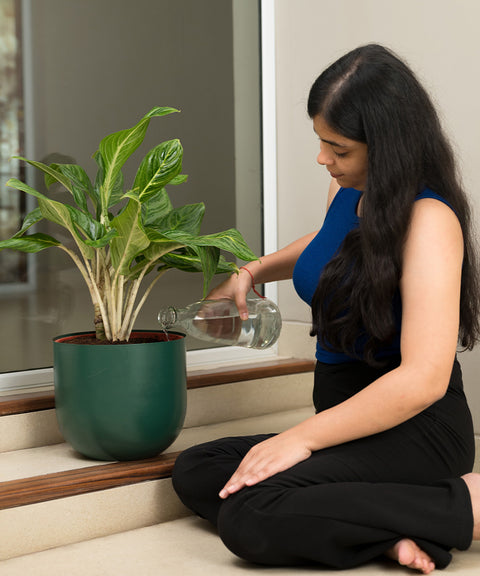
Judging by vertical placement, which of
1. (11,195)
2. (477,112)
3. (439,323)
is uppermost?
(477,112)

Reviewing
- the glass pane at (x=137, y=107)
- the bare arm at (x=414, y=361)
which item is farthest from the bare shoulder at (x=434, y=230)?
the glass pane at (x=137, y=107)

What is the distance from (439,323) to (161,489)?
715 mm

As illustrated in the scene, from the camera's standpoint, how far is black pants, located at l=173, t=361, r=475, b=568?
1222 millimetres

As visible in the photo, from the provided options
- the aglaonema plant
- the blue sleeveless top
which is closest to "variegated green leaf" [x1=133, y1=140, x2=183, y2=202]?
the aglaonema plant

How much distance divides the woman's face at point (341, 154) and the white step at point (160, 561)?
27.5 inches

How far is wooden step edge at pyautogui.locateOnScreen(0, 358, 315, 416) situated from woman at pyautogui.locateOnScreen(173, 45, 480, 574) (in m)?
0.53

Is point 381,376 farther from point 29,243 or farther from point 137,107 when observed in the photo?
point 137,107

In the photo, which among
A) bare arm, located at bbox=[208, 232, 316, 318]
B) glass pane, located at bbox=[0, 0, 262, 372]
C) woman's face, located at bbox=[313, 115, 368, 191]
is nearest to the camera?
woman's face, located at bbox=[313, 115, 368, 191]

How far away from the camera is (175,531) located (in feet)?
5.05

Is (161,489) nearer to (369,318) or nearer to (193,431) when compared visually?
(193,431)

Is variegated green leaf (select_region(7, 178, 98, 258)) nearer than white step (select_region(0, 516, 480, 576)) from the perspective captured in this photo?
No

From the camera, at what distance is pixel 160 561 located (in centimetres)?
137

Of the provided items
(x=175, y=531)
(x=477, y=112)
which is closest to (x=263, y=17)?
(x=477, y=112)

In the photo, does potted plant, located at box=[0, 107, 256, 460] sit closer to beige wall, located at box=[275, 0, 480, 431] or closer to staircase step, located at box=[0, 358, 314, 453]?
staircase step, located at box=[0, 358, 314, 453]
